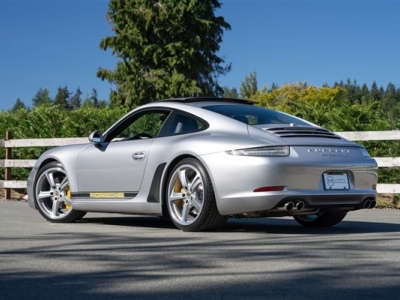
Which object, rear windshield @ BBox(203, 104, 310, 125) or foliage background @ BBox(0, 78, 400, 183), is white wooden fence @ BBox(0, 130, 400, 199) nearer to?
foliage background @ BBox(0, 78, 400, 183)

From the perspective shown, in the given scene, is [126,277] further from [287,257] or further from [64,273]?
[287,257]

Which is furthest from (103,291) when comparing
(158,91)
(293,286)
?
(158,91)

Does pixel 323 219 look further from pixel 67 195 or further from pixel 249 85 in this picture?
pixel 249 85

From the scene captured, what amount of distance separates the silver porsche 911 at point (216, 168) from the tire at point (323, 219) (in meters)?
0.01

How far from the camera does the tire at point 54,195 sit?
10.0 metres

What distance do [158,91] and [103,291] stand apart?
55.3m

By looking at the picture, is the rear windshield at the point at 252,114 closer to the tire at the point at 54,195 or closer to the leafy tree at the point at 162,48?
the tire at the point at 54,195

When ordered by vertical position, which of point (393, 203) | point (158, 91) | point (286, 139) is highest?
point (158, 91)

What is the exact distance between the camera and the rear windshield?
852cm

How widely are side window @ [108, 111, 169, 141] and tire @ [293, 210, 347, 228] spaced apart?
1927 mm

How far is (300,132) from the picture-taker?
27.0 feet

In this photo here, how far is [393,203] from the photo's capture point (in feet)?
46.3

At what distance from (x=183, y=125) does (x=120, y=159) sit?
887 mm

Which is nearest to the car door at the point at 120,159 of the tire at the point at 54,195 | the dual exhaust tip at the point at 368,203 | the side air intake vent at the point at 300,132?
the tire at the point at 54,195
